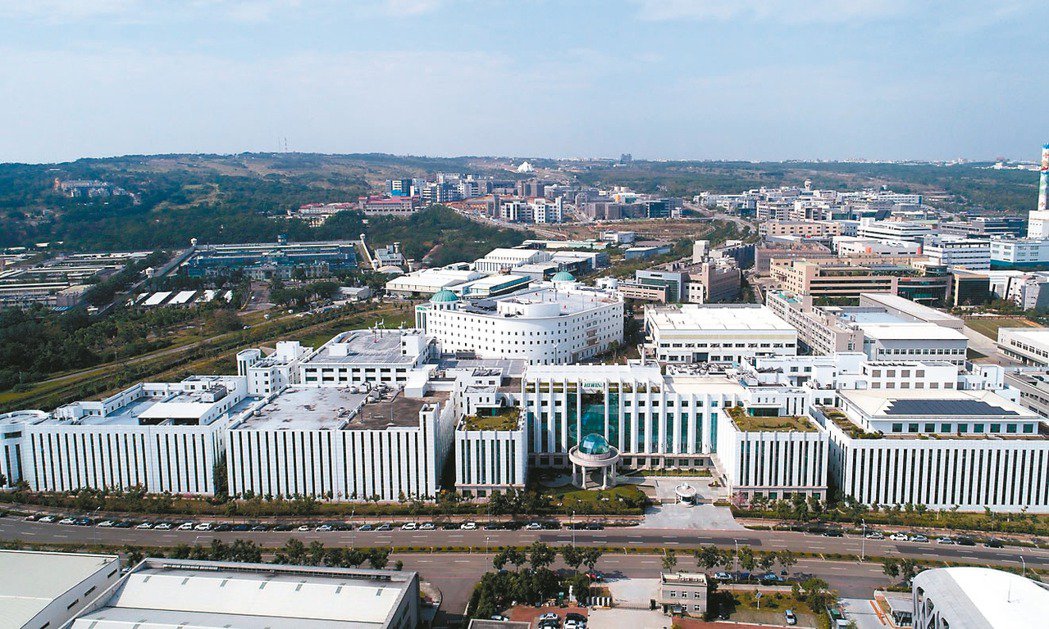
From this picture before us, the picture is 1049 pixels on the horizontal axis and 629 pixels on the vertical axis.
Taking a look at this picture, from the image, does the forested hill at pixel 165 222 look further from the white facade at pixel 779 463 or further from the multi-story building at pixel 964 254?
the white facade at pixel 779 463

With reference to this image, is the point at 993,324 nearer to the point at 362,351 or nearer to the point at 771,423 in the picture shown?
the point at 771,423

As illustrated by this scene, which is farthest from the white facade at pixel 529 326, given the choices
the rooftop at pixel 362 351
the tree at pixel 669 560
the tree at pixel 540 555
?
the tree at pixel 540 555

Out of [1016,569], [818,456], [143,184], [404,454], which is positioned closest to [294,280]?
[404,454]

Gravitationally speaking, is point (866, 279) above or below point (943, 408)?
above

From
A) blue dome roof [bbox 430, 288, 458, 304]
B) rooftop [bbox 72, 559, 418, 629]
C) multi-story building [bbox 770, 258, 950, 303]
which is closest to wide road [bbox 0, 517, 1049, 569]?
rooftop [bbox 72, 559, 418, 629]

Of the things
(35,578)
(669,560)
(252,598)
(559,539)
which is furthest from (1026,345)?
(35,578)

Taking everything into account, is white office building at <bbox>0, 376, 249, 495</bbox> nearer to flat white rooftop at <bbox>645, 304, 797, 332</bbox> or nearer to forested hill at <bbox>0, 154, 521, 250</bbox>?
flat white rooftop at <bbox>645, 304, 797, 332</bbox>
